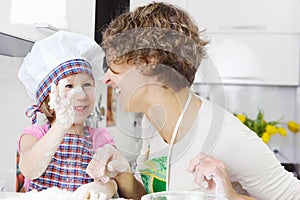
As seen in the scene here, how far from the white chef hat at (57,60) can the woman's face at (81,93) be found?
0.04 ft

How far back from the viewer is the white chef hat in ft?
2.38

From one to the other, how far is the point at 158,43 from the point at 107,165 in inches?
7.5

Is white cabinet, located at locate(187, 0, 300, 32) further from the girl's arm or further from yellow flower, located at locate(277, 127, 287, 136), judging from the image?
the girl's arm

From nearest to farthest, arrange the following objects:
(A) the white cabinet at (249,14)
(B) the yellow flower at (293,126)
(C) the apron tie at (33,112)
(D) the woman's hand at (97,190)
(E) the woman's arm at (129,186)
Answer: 1. (D) the woman's hand at (97,190)
2. (E) the woman's arm at (129,186)
3. (C) the apron tie at (33,112)
4. (A) the white cabinet at (249,14)
5. (B) the yellow flower at (293,126)

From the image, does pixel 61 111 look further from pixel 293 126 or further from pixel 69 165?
pixel 293 126

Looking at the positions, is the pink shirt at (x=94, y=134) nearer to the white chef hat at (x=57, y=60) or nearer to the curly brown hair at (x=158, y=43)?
the white chef hat at (x=57, y=60)

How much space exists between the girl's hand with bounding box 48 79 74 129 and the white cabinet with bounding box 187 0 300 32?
41.1 inches

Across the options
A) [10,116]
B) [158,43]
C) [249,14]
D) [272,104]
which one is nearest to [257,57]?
[249,14]

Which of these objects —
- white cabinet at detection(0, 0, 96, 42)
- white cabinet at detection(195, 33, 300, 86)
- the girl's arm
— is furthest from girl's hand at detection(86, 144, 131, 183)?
white cabinet at detection(195, 33, 300, 86)

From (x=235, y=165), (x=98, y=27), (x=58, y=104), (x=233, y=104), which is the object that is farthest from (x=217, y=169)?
(x=233, y=104)

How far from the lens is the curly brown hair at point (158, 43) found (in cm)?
60

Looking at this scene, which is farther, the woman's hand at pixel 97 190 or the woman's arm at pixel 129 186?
the woman's arm at pixel 129 186

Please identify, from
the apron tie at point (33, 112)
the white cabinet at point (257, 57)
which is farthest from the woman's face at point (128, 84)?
the white cabinet at point (257, 57)

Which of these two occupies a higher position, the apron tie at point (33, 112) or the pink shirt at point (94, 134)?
the apron tie at point (33, 112)
